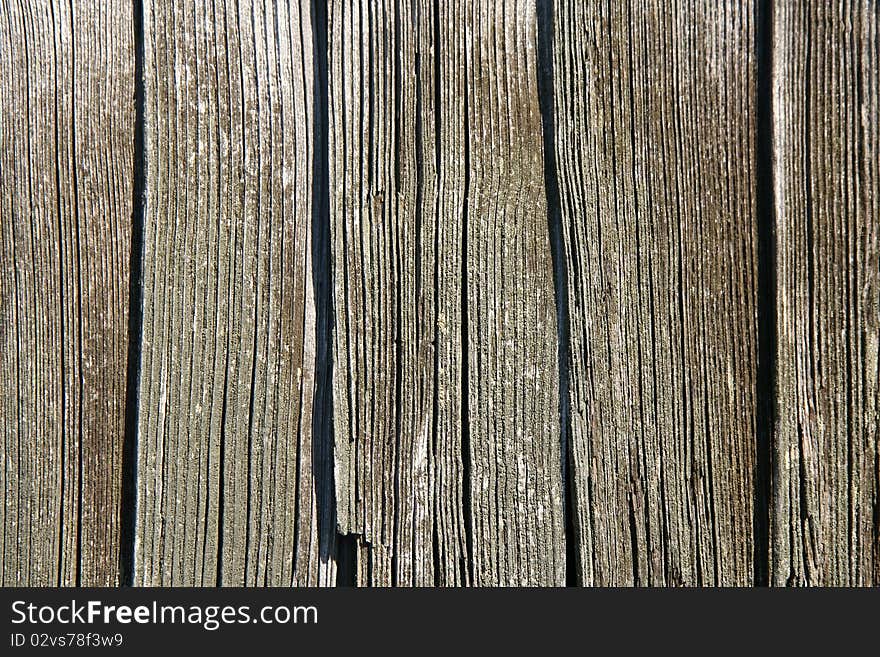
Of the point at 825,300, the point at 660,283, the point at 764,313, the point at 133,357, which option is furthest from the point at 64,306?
the point at 825,300

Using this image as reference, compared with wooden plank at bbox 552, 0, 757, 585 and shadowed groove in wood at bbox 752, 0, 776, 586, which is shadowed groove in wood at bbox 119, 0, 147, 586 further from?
shadowed groove in wood at bbox 752, 0, 776, 586

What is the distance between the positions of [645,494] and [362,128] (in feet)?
3.60

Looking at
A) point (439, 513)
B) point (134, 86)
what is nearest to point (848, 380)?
point (439, 513)

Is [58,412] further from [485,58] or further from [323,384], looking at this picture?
[485,58]

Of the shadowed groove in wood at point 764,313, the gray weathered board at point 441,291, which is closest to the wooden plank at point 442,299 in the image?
the gray weathered board at point 441,291

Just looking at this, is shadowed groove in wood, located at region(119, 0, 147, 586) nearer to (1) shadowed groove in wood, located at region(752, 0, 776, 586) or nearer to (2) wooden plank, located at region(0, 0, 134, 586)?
(2) wooden plank, located at region(0, 0, 134, 586)

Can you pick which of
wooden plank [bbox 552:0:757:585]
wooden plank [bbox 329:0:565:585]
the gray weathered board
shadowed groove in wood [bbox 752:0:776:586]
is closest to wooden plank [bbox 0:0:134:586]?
the gray weathered board

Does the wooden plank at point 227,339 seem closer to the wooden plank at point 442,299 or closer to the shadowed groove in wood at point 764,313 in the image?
the wooden plank at point 442,299

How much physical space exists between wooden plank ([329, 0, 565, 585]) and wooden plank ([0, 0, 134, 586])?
1.78 ft

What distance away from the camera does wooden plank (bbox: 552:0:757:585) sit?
5.01ft

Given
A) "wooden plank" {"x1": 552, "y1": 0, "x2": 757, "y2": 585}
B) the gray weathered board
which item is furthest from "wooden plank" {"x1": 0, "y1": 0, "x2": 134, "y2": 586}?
"wooden plank" {"x1": 552, "y1": 0, "x2": 757, "y2": 585}

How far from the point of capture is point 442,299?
1.55 meters

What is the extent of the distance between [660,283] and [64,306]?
4.70 ft

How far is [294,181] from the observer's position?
156 centimetres
